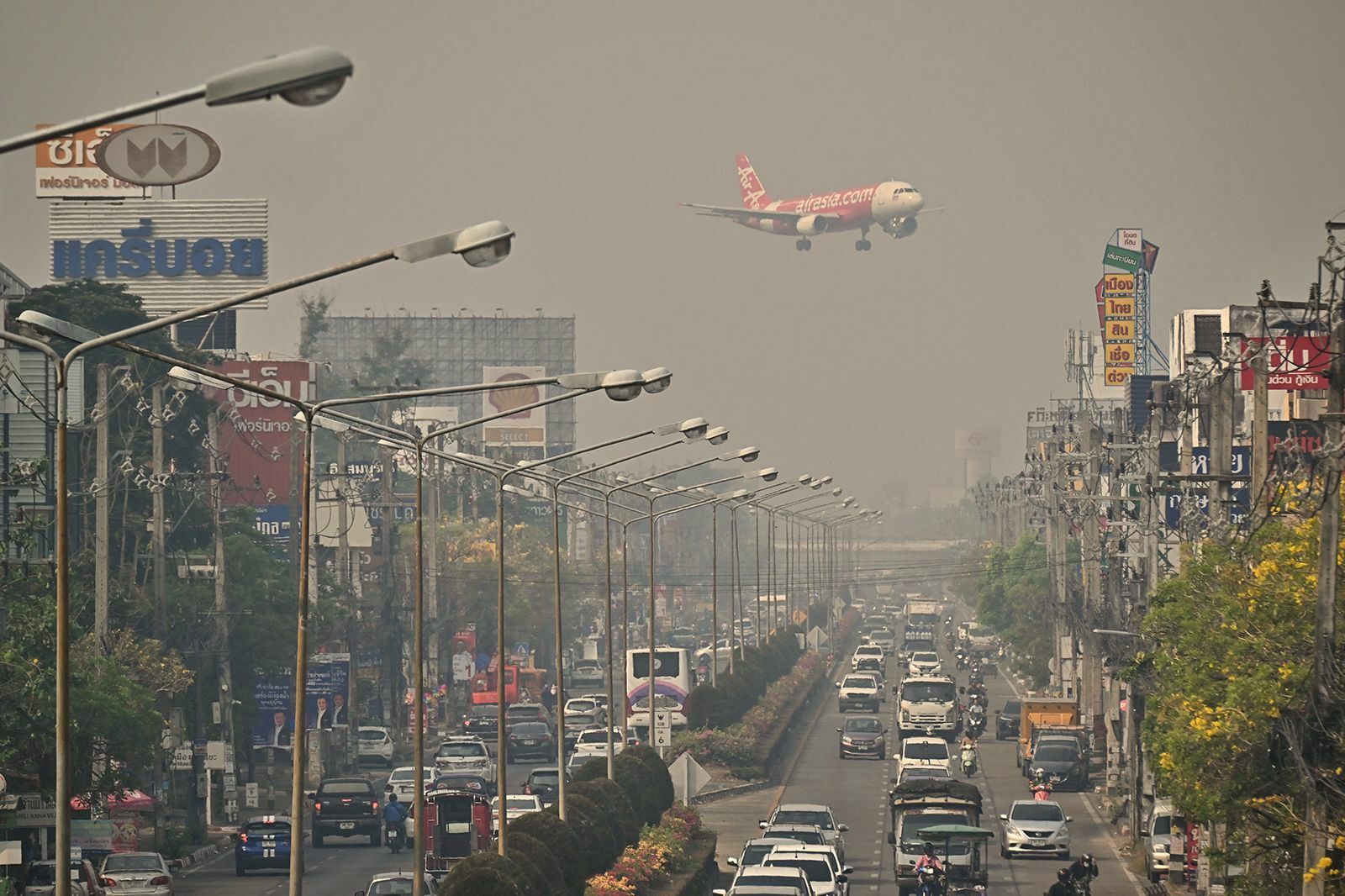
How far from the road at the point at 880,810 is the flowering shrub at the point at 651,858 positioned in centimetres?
200

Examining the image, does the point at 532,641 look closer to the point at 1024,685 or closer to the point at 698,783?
the point at 1024,685

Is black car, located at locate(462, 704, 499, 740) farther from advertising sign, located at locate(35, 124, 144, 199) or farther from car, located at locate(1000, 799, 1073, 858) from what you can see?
car, located at locate(1000, 799, 1073, 858)

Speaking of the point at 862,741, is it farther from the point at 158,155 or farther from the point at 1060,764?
the point at 158,155

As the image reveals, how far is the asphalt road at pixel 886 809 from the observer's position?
52.8 meters

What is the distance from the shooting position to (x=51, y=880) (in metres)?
43.5

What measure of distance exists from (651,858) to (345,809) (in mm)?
14627

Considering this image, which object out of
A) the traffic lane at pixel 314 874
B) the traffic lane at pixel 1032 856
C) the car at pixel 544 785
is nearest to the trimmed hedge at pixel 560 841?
the traffic lane at pixel 314 874

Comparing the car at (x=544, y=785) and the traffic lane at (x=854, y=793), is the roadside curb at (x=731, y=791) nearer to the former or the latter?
the traffic lane at (x=854, y=793)

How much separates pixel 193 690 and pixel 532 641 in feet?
201

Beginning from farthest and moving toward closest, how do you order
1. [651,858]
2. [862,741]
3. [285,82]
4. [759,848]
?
1. [862,741]
2. [759,848]
3. [651,858]
4. [285,82]

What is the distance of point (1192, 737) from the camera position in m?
38.1

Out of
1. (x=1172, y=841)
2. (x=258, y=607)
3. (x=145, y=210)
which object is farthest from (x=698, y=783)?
(x=145, y=210)

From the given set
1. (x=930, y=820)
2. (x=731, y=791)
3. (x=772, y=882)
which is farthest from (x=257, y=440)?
(x=772, y=882)

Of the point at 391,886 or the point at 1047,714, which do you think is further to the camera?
the point at 1047,714
